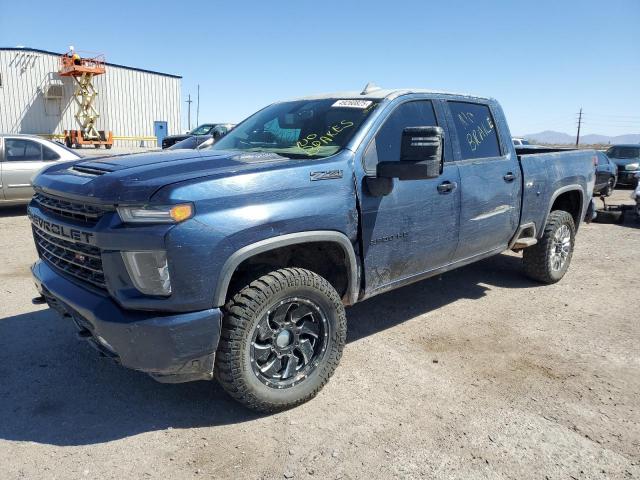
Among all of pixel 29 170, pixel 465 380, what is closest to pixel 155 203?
pixel 465 380

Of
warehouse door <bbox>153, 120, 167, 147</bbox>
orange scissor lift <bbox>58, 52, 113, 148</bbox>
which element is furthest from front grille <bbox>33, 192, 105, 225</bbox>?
warehouse door <bbox>153, 120, 167, 147</bbox>

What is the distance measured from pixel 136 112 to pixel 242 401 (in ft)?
117

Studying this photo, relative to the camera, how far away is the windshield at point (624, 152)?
18.4 metres

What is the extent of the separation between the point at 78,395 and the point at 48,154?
7.69m

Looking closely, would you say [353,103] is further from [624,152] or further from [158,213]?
[624,152]

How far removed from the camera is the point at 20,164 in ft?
30.0

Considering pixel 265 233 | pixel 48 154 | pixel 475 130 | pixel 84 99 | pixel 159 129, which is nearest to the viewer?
pixel 265 233

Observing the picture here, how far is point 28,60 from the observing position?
98.8ft

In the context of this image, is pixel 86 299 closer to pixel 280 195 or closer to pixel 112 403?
pixel 112 403

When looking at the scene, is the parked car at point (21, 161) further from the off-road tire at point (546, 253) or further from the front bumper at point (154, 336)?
the off-road tire at point (546, 253)

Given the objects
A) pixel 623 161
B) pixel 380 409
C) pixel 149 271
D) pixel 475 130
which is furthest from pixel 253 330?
pixel 623 161

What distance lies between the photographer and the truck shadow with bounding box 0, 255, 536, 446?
114 inches

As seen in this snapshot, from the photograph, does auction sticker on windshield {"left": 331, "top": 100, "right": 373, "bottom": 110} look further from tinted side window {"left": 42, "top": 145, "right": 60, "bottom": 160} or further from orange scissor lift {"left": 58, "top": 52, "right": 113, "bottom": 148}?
orange scissor lift {"left": 58, "top": 52, "right": 113, "bottom": 148}

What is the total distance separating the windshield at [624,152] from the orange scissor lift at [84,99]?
28.4m
